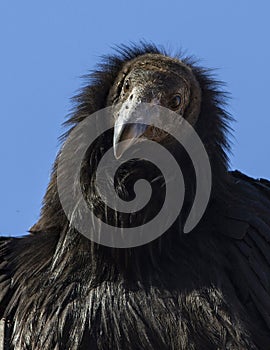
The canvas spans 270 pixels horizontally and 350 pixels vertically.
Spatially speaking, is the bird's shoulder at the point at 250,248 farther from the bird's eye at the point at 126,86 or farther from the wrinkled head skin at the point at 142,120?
the bird's eye at the point at 126,86

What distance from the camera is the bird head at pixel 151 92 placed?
7016 millimetres

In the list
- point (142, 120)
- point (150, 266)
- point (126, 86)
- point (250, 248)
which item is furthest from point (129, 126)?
point (250, 248)

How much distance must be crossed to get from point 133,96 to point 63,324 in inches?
51.5

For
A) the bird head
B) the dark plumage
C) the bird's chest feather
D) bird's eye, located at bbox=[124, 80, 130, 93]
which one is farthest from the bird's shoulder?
bird's eye, located at bbox=[124, 80, 130, 93]

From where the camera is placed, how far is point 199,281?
7.04 meters

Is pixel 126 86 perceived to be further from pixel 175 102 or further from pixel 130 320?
pixel 130 320

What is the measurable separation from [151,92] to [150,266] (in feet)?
3.17

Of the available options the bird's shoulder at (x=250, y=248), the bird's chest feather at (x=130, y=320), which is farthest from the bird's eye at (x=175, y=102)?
the bird's chest feather at (x=130, y=320)

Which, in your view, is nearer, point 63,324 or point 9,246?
point 63,324

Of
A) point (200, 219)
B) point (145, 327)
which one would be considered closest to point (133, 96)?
point (200, 219)

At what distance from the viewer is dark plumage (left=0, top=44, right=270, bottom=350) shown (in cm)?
691

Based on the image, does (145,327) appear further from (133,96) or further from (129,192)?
(133,96)

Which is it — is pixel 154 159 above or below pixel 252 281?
above

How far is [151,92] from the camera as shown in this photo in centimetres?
728
